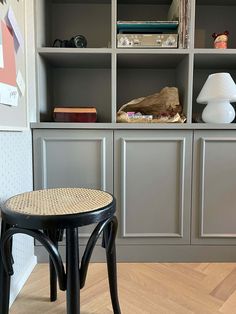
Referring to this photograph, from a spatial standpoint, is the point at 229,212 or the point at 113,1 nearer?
the point at 113,1

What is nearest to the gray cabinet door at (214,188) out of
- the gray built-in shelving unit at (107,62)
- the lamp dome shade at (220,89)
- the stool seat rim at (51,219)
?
the lamp dome shade at (220,89)

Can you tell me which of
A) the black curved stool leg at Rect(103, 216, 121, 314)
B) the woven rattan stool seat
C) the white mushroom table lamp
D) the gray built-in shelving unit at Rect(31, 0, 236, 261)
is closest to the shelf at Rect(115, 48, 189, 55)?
the gray built-in shelving unit at Rect(31, 0, 236, 261)

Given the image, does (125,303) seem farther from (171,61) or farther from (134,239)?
(171,61)

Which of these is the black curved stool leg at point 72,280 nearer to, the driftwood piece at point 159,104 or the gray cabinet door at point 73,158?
the gray cabinet door at point 73,158

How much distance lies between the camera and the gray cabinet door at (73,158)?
1.43 meters

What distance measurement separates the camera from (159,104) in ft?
5.16

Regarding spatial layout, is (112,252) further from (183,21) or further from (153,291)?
(183,21)

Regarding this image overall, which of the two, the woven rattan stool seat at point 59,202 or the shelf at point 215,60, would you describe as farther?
the shelf at point 215,60

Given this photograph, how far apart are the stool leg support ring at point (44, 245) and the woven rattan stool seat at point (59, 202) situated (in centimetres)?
6

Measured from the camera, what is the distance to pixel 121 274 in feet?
4.61

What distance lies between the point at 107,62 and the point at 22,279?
1.29 meters

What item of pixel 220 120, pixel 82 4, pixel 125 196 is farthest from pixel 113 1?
pixel 125 196

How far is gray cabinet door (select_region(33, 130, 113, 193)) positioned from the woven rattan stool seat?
14.8 inches

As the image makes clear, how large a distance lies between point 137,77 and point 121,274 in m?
1.22
